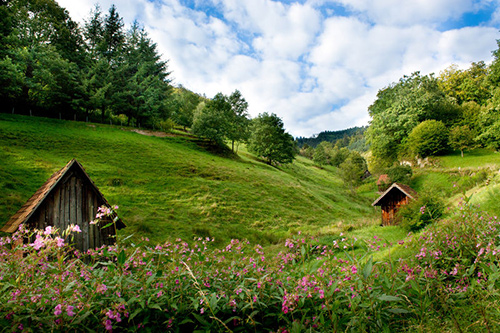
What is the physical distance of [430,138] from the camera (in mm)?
37312

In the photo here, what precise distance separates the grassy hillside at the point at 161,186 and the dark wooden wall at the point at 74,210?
19.9ft

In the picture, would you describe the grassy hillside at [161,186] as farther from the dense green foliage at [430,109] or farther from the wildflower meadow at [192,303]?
the dense green foliage at [430,109]

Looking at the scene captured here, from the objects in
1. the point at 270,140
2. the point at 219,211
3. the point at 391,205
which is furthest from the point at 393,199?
the point at 270,140

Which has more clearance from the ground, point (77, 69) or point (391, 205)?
point (77, 69)

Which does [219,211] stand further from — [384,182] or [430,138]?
[430,138]

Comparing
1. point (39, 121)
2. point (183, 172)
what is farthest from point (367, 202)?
point (39, 121)

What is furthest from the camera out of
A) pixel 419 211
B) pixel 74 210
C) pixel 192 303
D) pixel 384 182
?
pixel 384 182

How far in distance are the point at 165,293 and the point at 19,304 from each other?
0.98 meters

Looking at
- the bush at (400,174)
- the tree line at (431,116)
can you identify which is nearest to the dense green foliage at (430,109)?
the tree line at (431,116)

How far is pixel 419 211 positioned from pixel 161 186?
2056cm

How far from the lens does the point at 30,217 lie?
253 inches

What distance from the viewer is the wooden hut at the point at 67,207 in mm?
6598

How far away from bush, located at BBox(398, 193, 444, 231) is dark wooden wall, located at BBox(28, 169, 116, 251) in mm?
14678

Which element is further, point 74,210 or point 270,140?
point 270,140
